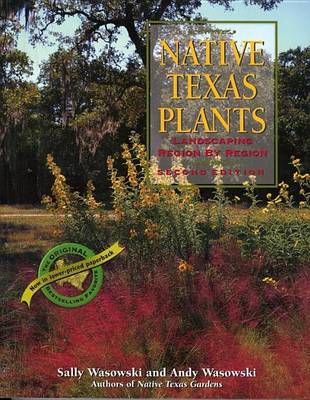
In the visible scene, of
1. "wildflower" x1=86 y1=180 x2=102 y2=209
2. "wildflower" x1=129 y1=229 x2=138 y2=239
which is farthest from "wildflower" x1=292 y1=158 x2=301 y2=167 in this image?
"wildflower" x1=86 y1=180 x2=102 y2=209

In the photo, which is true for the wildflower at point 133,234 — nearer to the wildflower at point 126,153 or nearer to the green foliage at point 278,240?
the wildflower at point 126,153

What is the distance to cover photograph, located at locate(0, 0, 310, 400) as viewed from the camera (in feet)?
13.5

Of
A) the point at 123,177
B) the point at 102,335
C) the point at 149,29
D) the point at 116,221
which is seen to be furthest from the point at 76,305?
the point at 149,29

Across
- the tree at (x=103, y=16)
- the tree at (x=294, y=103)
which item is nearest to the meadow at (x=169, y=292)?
the tree at (x=294, y=103)

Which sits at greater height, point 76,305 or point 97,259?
point 97,259

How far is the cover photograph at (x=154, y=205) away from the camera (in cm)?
411

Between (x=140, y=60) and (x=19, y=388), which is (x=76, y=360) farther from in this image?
(x=140, y=60)

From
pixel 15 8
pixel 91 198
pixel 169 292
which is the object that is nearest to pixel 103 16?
pixel 15 8

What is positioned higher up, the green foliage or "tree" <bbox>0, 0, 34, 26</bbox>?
"tree" <bbox>0, 0, 34, 26</bbox>

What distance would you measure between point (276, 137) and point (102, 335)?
1578 millimetres

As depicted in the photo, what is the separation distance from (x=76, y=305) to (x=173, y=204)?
33.4 inches

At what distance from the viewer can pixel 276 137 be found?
4.12m

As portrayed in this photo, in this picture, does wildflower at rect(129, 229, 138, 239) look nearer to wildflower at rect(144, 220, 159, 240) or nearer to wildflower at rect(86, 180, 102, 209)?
wildflower at rect(144, 220, 159, 240)

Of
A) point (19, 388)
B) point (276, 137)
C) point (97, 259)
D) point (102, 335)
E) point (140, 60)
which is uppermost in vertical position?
point (140, 60)
